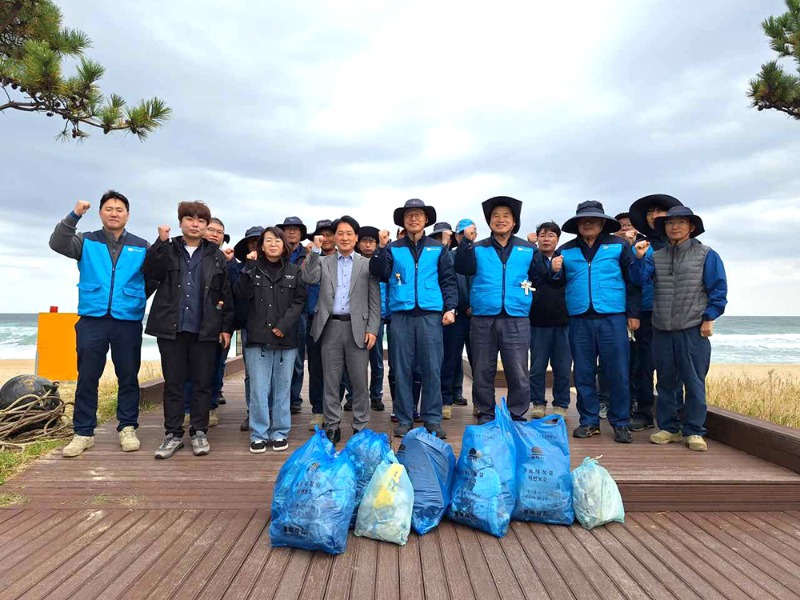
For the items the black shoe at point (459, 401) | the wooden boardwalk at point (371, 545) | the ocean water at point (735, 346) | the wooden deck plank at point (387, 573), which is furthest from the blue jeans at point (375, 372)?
the ocean water at point (735, 346)

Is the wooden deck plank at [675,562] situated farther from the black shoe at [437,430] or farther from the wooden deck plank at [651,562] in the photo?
the black shoe at [437,430]

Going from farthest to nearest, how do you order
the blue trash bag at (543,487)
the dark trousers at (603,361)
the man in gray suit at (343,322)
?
1. the dark trousers at (603,361)
2. the man in gray suit at (343,322)
3. the blue trash bag at (543,487)

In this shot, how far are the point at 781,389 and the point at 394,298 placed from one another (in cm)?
564

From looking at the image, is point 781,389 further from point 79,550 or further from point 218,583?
point 79,550

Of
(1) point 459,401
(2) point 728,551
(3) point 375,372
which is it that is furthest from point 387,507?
(1) point 459,401


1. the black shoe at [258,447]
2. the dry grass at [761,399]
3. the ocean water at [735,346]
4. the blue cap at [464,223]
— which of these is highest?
the blue cap at [464,223]

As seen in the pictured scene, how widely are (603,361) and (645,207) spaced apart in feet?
5.25

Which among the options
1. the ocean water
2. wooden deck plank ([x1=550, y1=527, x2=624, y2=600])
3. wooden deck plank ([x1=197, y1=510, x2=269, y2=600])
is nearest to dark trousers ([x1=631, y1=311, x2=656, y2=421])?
wooden deck plank ([x1=550, y1=527, x2=624, y2=600])

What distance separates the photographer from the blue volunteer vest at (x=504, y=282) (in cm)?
441

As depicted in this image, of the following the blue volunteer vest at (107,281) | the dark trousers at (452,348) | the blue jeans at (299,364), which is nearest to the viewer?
the blue volunteer vest at (107,281)

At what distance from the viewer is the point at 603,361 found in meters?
4.38

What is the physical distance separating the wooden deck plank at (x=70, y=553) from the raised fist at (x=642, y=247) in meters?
4.18

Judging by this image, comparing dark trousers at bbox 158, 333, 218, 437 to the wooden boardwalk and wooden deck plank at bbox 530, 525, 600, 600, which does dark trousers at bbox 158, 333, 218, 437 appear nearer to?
the wooden boardwalk

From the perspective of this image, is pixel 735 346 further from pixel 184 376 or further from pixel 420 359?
pixel 184 376
